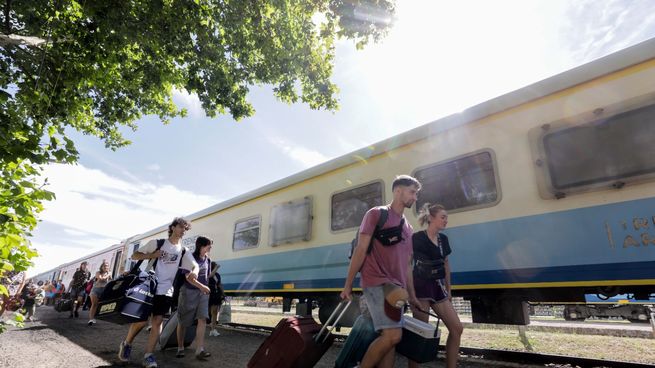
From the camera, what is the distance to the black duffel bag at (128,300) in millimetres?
4016

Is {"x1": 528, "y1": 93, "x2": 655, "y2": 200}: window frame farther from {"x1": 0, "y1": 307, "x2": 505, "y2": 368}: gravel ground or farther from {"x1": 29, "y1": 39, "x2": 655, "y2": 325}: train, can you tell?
{"x1": 0, "y1": 307, "x2": 505, "y2": 368}: gravel ground

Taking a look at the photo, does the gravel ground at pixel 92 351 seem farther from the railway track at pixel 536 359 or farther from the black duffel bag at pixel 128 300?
the black duffel bag at pixel 128 300

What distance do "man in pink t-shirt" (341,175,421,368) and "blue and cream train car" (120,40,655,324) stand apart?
189 centimetres

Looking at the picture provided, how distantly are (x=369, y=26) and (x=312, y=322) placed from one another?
18.1ft

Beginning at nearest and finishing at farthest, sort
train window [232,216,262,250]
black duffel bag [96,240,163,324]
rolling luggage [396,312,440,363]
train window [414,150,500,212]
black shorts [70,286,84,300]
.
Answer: rolling luggage [396,312,440,363] < black duffel bag [96,240,163,324] < train window [414,150,500,212] < train window [232,216,262,250] < black shorts [70,286,84,300]

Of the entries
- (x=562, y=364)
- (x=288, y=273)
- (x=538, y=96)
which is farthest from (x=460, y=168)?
(x=288, y=273)

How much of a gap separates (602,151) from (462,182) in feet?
5.08

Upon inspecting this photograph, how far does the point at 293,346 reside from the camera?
2920 millimetres

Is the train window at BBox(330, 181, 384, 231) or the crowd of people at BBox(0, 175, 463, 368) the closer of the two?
the crowd of people at BBox(0, 175, 463, 368)

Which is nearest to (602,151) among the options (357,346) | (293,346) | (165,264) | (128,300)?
(357,346)

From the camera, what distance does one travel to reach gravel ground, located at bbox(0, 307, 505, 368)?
4.36 meters

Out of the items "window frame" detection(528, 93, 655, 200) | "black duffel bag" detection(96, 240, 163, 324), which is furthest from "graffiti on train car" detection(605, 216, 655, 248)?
"black duffel bag" detection(96, 240, 163, 324)

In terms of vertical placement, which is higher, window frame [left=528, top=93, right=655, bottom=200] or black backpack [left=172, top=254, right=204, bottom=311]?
window frame [left=528, top=93, right=655, bottom=200]

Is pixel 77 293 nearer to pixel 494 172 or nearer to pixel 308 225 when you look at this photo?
pixel 308 225
